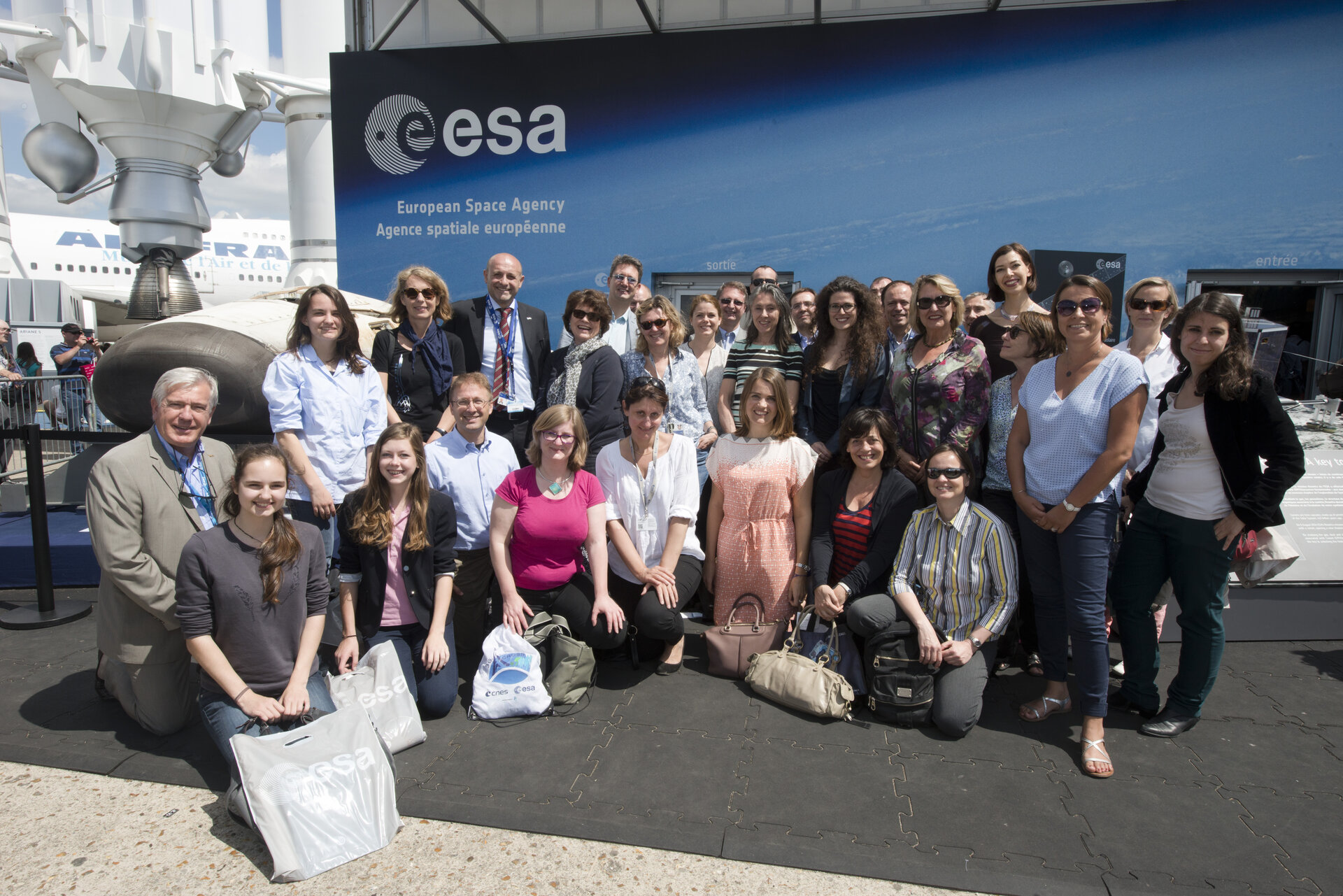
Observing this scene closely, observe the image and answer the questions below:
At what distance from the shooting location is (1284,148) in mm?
6504

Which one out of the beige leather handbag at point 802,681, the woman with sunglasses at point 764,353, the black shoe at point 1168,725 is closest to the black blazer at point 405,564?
the beige leather handbag at point 802,681

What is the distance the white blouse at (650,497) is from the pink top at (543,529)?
7.0 inches

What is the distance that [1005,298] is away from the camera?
12.7 ft

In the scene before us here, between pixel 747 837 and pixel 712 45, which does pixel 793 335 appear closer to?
pixel 747 837

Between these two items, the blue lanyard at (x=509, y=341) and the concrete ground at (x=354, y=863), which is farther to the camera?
the blue lanyard at (x=509, y=341)

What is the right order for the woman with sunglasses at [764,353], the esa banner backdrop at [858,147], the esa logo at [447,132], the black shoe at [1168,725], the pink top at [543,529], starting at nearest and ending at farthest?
1. the black shoe at [1168,725]
2. the pink top at [543,529]
3. the woman with sunglasses at [764,353]
4. the esa banner backdrop at [858,147]
5. the esa logo at [447,132]

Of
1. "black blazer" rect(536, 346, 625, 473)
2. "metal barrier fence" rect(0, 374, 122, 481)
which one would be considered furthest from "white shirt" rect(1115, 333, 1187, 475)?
"metal barrier fence" rect(0, 374, 122, 481)

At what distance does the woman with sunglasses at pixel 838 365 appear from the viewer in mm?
3805

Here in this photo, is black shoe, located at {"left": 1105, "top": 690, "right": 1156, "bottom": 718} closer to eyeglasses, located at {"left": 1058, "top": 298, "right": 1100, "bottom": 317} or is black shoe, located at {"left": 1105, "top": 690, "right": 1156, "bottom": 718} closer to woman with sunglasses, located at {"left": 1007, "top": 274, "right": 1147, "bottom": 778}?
woman with sunglasses, located at {"left": 1007, "top": 274, "right": 1147, "bottom": 778}

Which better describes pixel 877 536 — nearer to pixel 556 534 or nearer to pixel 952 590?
pixel 952 590

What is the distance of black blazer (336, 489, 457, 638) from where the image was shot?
3176 millimetres

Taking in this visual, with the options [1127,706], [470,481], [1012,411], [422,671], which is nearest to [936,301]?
[1012,411]

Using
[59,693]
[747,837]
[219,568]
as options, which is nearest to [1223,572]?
[747,837]

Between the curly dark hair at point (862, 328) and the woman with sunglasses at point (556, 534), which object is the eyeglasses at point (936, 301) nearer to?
the curly dark hair at point (862, 328)
